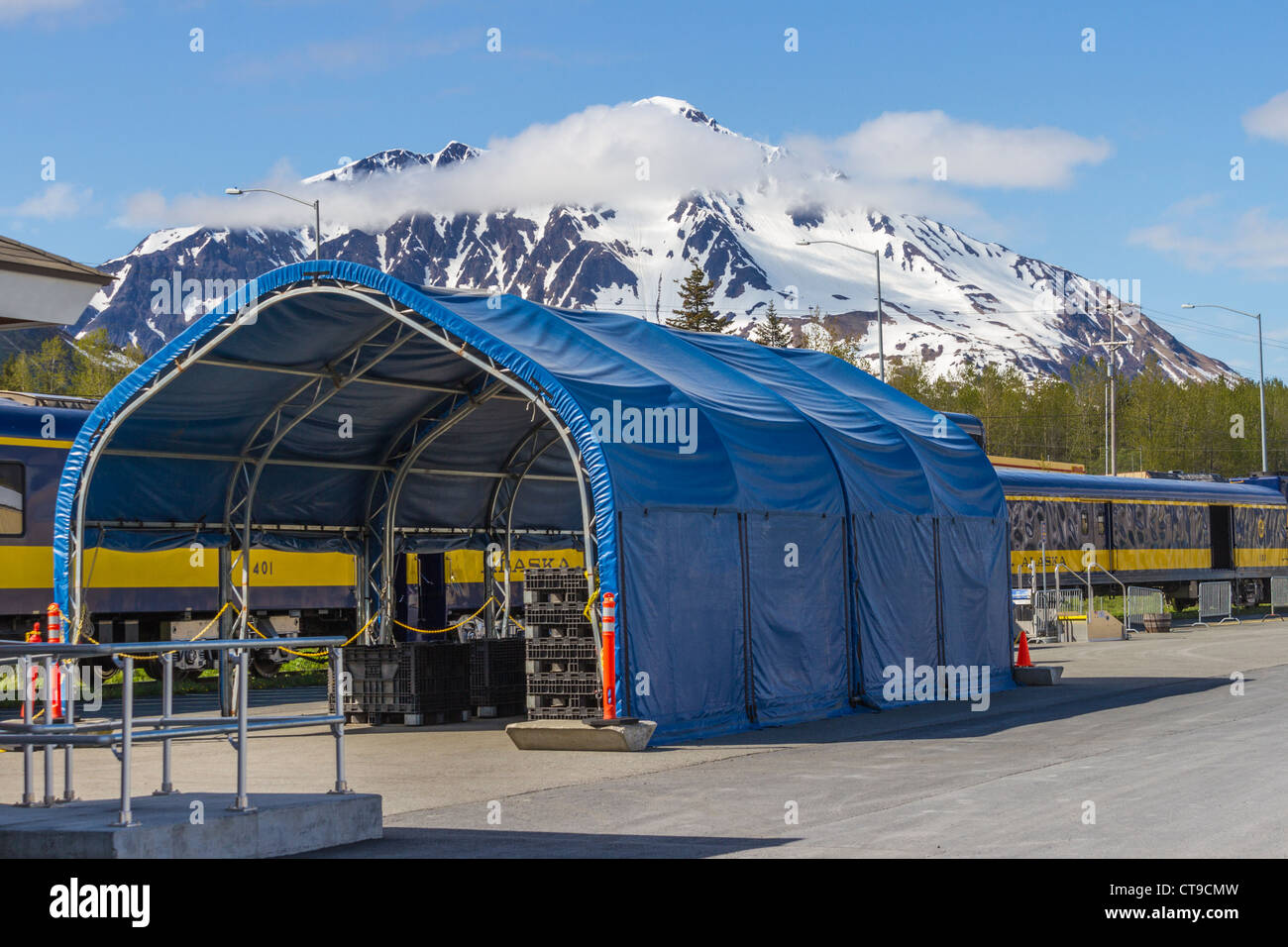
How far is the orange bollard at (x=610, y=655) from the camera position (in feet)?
50.9

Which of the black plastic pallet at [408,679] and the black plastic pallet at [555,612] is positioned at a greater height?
the black plastic pallet at [555,612]

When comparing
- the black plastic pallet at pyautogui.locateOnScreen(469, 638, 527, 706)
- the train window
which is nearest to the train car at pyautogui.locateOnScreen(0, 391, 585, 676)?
the train window

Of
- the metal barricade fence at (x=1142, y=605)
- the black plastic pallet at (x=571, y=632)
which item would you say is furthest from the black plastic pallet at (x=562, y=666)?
the metal barricade fence at (x=1142, y=605)

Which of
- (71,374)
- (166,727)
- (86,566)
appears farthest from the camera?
(71,374)

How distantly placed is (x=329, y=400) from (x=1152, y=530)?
30710 mm

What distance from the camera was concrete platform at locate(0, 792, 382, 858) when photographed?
8445mm

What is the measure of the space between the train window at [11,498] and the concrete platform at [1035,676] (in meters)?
15.0

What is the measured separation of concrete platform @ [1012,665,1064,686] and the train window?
15.0 meters

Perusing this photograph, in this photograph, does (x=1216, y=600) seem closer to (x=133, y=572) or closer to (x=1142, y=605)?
(x=1142, y=605)

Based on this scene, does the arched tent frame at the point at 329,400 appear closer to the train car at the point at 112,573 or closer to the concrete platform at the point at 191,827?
the train car at the point at 112,573

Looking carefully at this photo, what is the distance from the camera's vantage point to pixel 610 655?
1559 cm

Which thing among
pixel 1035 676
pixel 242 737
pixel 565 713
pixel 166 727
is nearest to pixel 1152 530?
pixel 1035 676
